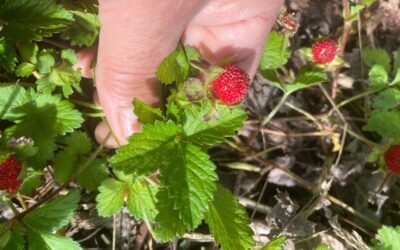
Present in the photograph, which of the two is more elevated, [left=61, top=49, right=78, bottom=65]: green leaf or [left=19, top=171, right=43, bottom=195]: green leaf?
[left=61, top=49, right=78, bottom=65]: green leaf

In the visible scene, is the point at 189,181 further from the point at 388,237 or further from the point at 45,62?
the point at 388,237

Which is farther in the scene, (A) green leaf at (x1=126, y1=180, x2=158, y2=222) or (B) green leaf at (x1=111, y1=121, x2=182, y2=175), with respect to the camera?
(A) green leaf at (x1=126, y1=180, x2=158, y2=222)

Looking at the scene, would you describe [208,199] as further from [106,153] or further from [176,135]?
[106,153]

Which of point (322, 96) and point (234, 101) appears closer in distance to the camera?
point (234, 101)

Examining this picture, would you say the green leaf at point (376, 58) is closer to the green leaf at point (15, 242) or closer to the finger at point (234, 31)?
the finger at point (234, 31)

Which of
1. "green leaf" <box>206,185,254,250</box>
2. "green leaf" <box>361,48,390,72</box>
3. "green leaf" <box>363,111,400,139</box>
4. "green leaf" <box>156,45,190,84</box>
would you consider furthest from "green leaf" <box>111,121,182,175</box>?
"green leaf" <box>361,48,390,72</box>

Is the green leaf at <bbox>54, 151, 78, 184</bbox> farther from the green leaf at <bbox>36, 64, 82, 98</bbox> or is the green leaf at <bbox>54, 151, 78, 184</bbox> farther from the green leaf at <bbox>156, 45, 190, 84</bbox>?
the green leaf at <bbox>156, 45, 190, 84</bbox>

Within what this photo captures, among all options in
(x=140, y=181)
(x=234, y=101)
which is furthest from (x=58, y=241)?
(x=234, y=101)

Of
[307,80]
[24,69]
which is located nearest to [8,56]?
[24,69]
